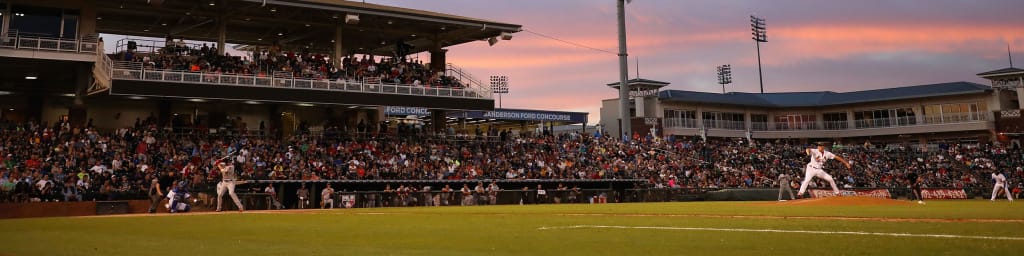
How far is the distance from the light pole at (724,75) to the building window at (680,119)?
24165 mm

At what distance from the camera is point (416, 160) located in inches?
1432

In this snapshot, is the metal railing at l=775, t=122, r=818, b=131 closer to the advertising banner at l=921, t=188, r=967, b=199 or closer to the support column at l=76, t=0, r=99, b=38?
the advertising banner at l=921, t=188, r=967, b=199

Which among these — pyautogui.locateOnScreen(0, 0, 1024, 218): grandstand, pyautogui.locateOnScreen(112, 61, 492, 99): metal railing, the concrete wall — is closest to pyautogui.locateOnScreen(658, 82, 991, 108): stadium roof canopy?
the concrete wall

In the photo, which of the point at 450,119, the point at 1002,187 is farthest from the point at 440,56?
→ the point at 1002,187

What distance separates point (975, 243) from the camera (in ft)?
22.7

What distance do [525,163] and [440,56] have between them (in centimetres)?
1083

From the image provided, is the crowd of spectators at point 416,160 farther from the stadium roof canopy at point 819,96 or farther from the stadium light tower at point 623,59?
the stadium roof canopy at point 819,96

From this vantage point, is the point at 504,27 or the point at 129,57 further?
the point at 504,27

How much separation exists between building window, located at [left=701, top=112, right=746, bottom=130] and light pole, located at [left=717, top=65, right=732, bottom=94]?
19219mm

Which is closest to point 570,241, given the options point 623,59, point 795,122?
point 623,59

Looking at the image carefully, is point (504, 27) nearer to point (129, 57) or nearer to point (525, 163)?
point (525, 163)

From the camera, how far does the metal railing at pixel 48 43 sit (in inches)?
1220

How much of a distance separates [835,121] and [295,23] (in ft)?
179

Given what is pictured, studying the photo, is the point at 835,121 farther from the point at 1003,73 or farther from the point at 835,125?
the point at 1003,73
